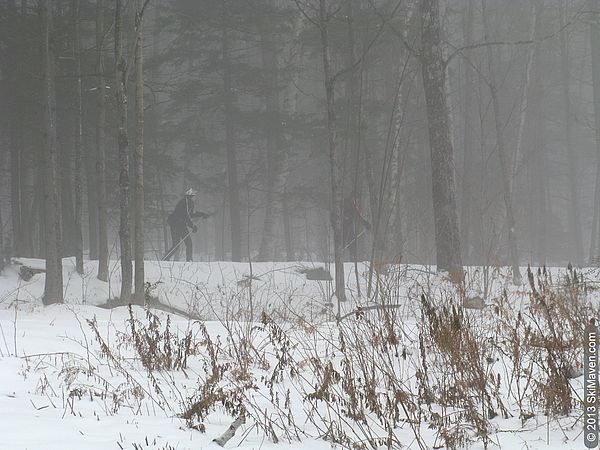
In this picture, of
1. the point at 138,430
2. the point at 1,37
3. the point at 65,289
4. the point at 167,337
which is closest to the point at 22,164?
the point at 1,37

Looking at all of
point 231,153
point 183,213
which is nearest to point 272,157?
point 231,153

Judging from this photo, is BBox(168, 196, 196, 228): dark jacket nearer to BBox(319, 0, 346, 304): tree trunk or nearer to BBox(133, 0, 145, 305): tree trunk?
BBox(133, 0, 145, 305): tree trunk

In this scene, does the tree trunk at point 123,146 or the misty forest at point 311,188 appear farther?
the tree trunk at point 123,146

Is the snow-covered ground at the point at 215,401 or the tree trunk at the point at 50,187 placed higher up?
the tree trunk at the point at 50,187

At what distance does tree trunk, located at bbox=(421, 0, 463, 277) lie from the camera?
11109 mm

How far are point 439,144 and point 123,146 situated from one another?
5.67m

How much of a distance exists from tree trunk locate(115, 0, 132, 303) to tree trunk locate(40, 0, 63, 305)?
1920mm

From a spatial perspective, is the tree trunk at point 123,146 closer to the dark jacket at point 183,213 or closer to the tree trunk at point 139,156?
the tree trunk at point 139,156

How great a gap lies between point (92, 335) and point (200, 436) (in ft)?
12.9

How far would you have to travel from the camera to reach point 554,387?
338 cm

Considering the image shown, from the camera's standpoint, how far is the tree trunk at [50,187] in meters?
12.0

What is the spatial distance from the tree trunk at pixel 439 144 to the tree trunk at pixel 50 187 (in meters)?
7.17

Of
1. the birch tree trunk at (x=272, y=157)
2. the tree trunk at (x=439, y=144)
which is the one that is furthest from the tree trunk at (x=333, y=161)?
the birch tree trunk at (x=272, y=157)

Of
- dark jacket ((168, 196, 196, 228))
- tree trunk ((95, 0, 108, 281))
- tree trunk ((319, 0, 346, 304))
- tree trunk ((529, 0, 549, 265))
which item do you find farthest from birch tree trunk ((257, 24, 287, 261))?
tree trunk ((529, 0, 549, 265))
